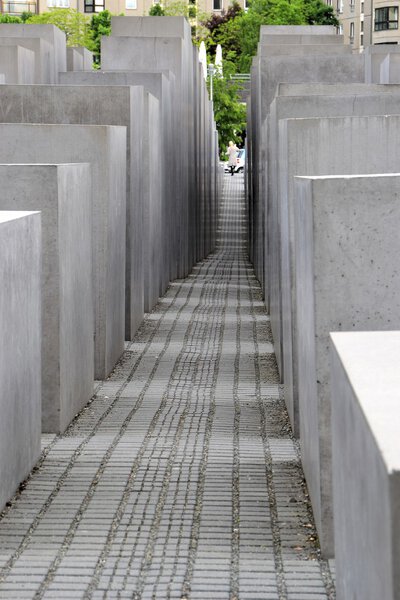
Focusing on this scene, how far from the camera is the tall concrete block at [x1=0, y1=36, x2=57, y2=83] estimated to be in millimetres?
25656

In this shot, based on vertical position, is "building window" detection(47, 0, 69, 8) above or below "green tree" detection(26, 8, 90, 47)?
above

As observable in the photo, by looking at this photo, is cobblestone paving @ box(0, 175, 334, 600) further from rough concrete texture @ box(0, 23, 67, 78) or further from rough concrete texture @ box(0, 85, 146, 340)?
rough concrete texture @ box(0, 23, 67, 78)

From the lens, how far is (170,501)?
7.29 m

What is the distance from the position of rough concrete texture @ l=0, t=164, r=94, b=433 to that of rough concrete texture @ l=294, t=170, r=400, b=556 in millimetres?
2984

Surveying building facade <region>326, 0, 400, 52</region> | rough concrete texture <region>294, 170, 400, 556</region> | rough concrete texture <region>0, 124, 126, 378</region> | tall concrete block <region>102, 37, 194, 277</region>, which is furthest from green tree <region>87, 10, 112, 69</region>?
rough concrete texture <region>294, 170, 400, 556</region>

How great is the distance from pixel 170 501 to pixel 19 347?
1.20 meters

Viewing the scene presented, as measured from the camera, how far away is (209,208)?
3747 centimetres

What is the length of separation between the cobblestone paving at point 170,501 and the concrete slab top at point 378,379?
1.65m

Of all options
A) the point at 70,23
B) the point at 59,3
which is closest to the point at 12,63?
the point at 70,23

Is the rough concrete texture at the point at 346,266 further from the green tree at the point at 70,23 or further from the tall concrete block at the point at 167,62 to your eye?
the green tree at the point at 70,23

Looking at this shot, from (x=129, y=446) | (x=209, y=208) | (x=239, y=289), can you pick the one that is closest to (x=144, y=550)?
(x=129, y=446)

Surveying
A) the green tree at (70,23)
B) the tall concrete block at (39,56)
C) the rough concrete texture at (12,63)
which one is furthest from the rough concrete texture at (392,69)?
the green tree at (70,23)

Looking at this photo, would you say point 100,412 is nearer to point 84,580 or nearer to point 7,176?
point 7,176

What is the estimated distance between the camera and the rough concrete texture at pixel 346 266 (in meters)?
6.28
